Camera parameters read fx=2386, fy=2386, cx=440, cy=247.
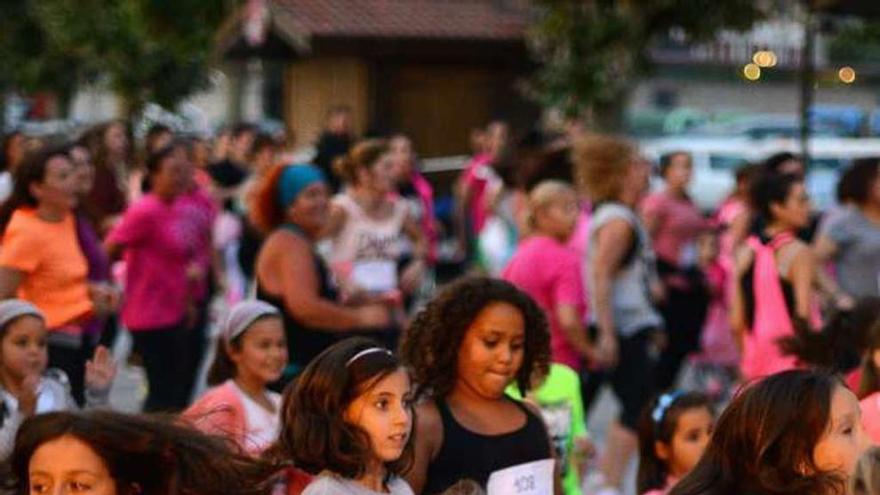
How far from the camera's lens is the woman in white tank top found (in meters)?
11.2

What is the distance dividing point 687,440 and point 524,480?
1.01m

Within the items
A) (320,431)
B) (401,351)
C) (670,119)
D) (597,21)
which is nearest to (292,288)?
(401,351)

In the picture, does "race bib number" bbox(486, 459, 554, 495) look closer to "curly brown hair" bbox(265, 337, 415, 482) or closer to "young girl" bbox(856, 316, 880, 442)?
"curly brown hair" bbox(265, 337, 415, 482)

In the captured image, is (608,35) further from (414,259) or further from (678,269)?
(414,259)

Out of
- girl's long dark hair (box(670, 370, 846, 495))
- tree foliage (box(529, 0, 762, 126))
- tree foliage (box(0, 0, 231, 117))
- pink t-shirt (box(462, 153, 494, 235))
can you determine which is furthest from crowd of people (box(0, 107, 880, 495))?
tree foliage (box(0, 0, 231, 117))

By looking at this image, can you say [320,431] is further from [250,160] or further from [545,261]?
[250,160]

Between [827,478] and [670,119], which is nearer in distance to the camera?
[827,478]

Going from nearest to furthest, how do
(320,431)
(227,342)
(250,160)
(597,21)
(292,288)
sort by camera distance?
(320,431) < (227,342) < (292,288) < (250,160) < (597,21)

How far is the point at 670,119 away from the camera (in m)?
39.8

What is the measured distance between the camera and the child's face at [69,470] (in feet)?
15.5

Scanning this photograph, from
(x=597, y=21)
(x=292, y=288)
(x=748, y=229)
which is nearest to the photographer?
(x=292, y=288)

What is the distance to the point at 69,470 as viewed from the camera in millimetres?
4734

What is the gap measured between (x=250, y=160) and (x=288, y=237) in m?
9.49

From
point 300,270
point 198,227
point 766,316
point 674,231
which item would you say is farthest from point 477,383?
point 674,231
